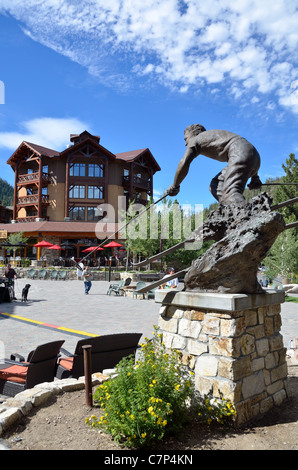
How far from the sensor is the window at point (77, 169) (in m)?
39.6

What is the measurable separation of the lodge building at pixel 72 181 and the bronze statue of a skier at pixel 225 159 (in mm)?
32763

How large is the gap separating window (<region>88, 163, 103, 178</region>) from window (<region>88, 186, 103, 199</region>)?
1422mm

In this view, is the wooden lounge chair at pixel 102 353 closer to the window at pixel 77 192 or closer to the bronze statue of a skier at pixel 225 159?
the bronze statue of a skier at pixel 225 159

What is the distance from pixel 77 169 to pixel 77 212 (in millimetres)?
5113

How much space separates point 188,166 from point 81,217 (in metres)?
35.6

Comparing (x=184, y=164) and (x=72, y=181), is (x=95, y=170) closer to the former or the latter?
(x=72, y=181)

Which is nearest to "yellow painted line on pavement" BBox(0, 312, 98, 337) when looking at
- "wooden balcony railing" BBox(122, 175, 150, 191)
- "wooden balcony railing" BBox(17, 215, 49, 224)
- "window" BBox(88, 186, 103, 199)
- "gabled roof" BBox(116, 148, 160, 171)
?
"wooden balcony railing" BBox(17, 215, 49, 224)

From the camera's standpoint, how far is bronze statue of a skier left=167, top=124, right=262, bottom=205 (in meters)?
4.20

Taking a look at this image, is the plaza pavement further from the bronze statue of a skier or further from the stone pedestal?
the bronze statue of a skier

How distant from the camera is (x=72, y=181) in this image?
38.7 meters

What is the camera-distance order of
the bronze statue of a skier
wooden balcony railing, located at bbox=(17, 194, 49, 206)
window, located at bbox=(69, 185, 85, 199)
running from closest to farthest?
the bronze statue of a skier → wooden balcony railing, located at bbox=(17, 194, 49, 206) → window, located at bbox=(69, 185, 85, 199)

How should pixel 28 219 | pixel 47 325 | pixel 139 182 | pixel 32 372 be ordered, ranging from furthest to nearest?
pixel 139 182
pixel 28 219
pixel 47 325
pixel 32 372

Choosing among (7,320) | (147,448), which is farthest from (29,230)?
(147,448)

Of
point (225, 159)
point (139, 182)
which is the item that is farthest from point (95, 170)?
point (225, 159)
